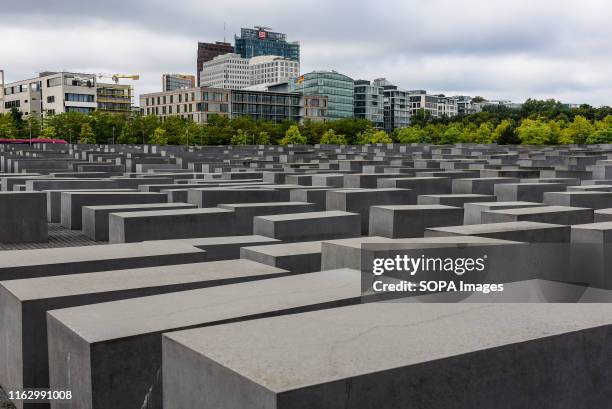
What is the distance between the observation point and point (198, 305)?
6.31 m

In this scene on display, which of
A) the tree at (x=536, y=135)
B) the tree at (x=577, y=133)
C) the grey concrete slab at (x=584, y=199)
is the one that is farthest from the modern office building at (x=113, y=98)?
the grey concrete slab at (x=584, y=199)

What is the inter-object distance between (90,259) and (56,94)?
13047 centimetres

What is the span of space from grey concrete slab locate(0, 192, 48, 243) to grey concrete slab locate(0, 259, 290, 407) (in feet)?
27.1

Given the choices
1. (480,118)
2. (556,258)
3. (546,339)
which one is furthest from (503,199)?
(480,118)

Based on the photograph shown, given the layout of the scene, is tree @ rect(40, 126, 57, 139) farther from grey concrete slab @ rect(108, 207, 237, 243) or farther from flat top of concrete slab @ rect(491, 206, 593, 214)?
flat top of concrete slab @ rect(491, 206, 593, 214)

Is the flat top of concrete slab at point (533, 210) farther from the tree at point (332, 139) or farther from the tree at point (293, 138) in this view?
the tree at point (332, 139)

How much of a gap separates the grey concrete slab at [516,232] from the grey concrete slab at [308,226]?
2.74 meters

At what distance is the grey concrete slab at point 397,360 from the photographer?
4039 millimetres

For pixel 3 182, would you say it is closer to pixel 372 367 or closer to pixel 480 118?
pixel 372 367

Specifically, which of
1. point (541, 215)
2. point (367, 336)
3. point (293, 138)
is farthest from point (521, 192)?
point (293, 138)

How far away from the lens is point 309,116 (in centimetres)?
15412

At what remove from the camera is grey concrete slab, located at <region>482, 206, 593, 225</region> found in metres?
13.4

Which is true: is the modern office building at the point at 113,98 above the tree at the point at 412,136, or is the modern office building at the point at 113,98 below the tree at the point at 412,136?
above

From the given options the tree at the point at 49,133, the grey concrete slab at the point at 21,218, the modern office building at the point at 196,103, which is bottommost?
the grey concrete slab at the point at 21,218
